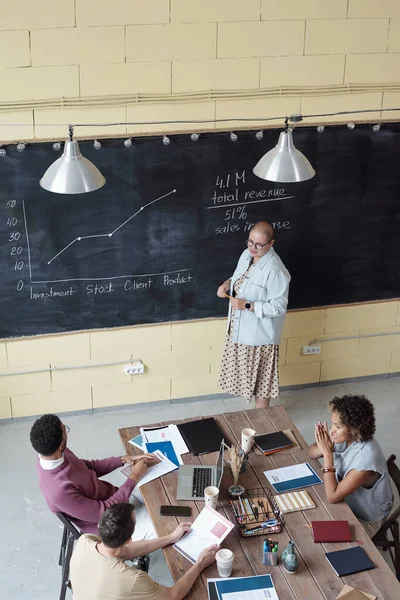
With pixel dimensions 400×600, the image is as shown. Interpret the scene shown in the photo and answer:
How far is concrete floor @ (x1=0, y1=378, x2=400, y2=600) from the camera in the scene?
4180 mm

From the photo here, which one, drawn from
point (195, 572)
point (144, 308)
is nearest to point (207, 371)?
point (144, 308)

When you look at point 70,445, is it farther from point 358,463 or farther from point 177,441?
point 358,463

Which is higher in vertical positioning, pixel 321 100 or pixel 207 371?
pixel 321 100

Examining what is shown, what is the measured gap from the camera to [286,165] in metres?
3.69

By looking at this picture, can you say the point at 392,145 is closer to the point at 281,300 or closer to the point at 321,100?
the point at 321,100

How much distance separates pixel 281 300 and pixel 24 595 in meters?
2.43

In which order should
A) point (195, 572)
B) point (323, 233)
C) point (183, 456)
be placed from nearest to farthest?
1. point (195, 572)
2. point (183, 456)
3. point (323, 233)

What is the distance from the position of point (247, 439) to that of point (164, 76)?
2.51 meters

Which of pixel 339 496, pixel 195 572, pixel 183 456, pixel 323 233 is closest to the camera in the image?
pixel 195 572

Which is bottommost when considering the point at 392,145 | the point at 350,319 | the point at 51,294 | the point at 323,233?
the point at 350,319

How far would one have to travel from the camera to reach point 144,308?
550 centimetres

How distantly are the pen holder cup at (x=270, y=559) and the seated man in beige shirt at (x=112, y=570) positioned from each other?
387 millimetres

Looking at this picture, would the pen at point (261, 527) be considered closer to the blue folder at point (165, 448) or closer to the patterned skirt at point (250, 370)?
the blue folder at point (165, 448)

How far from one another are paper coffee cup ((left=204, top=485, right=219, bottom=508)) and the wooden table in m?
0.07
